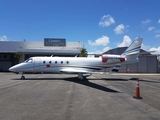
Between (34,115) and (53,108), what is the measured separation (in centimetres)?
113

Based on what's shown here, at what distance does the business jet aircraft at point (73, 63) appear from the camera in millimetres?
20891

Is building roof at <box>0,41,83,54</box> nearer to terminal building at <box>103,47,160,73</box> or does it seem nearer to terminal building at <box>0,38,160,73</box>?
terminal building at <box>0,38,160,73</box>

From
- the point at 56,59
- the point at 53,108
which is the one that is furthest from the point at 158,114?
the point at 56,59

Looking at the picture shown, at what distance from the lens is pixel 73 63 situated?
21688mm

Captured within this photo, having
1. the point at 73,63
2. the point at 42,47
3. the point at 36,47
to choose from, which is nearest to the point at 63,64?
the point at 73,63

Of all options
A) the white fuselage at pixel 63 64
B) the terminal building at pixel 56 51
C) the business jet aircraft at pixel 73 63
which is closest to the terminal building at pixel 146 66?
the terminal building at pixel 56 51

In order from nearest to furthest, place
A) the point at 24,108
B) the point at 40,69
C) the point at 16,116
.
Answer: the point at 16,116 → the point at 24,108 → the point at 40,69

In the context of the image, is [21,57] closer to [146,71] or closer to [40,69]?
[40,69]

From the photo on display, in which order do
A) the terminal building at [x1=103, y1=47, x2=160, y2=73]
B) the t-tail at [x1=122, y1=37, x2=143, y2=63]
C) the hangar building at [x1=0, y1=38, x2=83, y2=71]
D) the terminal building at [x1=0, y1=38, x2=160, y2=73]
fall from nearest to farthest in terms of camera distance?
the t-tail at [x1=122, y1=37, x2=143, y2=63]
the hangar building at [x1=0, y1=38, x2=83, y2=71]
the terminal building at [x1=0, y1=38, x2=160, y2=73]
the terminal building at [x1=103, y1=47, x2=160, y2=73]

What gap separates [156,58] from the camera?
47344mm

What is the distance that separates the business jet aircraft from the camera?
20.9 metres

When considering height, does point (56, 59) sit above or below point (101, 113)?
above

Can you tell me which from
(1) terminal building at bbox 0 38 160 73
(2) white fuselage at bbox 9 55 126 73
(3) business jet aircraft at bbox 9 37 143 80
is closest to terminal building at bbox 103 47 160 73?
(1) terminal building at bbox 0 38 160 73

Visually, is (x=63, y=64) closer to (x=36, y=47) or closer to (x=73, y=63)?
(x=73, y=63)
